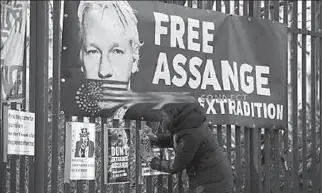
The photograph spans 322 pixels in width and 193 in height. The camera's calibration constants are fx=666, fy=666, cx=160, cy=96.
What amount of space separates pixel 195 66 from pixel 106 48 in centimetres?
108

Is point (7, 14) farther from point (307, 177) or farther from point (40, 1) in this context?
point (307, 177)

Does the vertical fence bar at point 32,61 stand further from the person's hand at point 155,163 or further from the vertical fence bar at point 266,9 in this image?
the vertical fence bar at point 266,9


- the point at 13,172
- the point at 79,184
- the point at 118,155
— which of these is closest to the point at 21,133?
the point at 13,172

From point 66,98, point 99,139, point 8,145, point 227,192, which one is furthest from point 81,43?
point 227,192

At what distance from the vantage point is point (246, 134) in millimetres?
7387

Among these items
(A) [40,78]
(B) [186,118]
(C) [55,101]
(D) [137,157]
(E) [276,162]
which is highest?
(A) [40,78]

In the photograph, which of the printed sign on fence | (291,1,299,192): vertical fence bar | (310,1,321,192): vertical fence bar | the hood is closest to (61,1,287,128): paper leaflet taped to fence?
(291,1,299,192): vertical fence bar

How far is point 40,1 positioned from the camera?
5.21 m

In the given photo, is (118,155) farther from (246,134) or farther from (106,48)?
(246,134)

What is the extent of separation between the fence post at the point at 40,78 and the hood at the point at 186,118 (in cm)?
122

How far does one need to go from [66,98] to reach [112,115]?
1.66 ft

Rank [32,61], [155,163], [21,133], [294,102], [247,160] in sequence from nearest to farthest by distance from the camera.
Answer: [21,133] < [32,61] < [155,163] < [247,160] < [294,102]

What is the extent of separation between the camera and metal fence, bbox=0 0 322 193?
530 cm

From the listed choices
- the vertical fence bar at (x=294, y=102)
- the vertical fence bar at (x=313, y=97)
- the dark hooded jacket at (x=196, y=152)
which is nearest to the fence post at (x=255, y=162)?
the vertical fence bar at (x=294, y=102)
